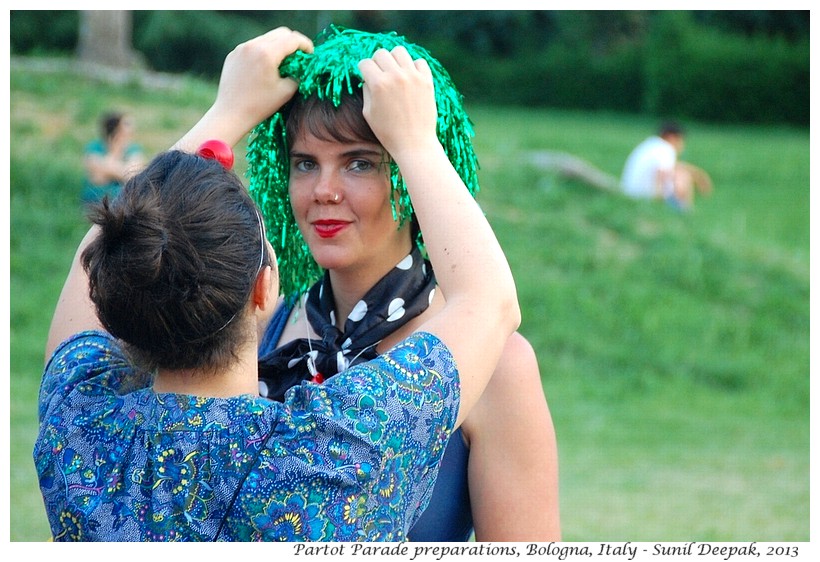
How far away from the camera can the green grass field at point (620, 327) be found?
21.8 ft

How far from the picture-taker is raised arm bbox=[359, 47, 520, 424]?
1688mm

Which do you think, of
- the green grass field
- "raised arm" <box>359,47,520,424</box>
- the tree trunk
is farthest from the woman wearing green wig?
the tree trunk

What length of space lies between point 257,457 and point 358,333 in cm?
75

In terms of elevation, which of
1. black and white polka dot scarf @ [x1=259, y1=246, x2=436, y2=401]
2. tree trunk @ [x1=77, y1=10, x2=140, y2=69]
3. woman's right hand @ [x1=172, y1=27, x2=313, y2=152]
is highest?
woman's right hand @ [x1=172, y1=27, x2=313, y2=152]

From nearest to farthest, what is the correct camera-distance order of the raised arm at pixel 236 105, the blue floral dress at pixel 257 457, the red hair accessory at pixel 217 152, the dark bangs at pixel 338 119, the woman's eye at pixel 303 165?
1. the blue floral dress at pixel 257 457
2. the red hair accessory at pixel 217 152
3. the raised arm at pixel 236 105
4. the dark bangs at pixel 338 119
5. the woman's eye at pixel 303 165

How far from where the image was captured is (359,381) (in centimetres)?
164

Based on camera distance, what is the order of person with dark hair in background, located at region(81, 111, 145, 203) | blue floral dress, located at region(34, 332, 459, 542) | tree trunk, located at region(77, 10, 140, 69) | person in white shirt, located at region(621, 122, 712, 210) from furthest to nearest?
tree trunk, located at region(77, 10, 140, 69)
person in white shirt, located at region(621, 122, 712, 210)
person with dark hair in background, located at region(81, 111, 145, 203)
blue floral dress, located at region(34, 332, 459, 542)

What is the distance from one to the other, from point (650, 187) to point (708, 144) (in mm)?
7909

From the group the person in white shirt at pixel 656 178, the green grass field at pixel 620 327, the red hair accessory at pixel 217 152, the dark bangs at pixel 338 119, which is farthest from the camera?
the person in white shirt at pixel 656 178

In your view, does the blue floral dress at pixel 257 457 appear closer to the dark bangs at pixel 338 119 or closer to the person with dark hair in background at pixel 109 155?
the dark bangs at pixel 338 119

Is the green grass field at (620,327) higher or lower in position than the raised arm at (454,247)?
lower

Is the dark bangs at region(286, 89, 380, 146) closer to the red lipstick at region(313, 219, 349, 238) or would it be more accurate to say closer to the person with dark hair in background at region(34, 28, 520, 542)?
the red lipstick at region(313, 219, 349, 238)

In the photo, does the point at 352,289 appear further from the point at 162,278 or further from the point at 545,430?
the point at 162,278

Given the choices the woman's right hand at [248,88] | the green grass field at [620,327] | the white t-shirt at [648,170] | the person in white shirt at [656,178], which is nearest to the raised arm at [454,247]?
the woman's right hand at [248,88]
